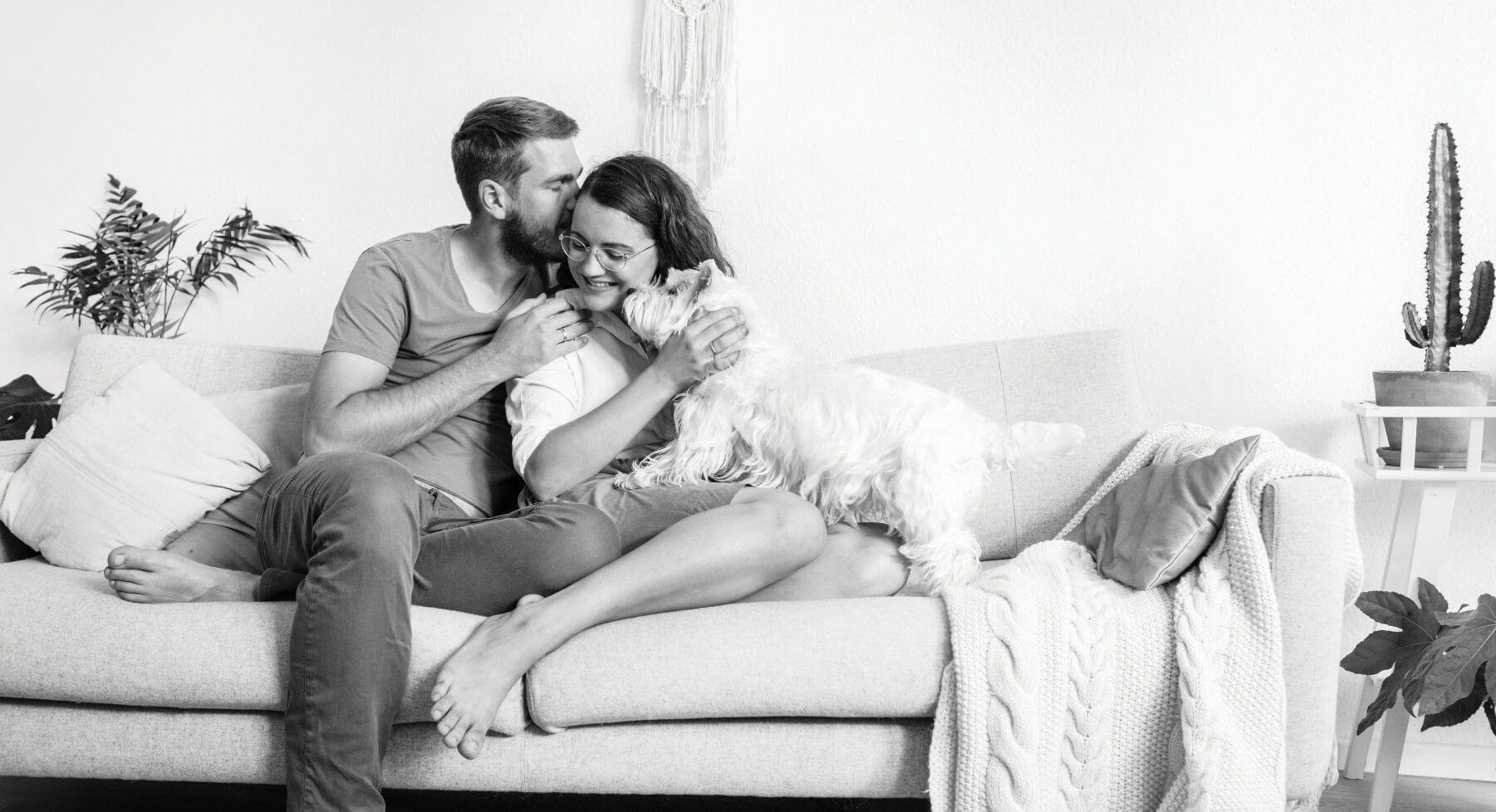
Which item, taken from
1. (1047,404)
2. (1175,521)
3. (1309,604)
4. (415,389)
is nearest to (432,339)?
(415,389)

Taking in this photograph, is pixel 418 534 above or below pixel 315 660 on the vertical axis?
above

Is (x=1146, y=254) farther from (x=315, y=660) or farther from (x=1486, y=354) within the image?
(x=315, y=660)

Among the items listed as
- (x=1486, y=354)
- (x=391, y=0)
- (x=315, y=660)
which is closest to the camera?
(x=315, y=660)

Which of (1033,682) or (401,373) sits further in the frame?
(401,373)

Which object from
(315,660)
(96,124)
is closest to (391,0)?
(96,124)

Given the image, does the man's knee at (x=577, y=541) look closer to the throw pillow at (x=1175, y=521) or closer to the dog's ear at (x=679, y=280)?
the dog's ear at (x=679, y=280)

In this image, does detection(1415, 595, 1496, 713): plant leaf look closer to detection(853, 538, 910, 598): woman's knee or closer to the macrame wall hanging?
detection(853, 538, 910, 598): woman's knee

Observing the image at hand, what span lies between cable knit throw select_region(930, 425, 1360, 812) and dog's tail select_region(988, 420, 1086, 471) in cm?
24

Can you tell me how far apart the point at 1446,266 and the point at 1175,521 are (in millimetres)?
929

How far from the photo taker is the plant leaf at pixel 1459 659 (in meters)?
1.57

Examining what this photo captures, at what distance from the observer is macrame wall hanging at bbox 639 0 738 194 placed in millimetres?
2477

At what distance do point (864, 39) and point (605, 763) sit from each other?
68.0 inches

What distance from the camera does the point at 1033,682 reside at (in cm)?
144

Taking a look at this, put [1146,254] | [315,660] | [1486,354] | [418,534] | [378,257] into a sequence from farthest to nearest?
[1146,254] → [1486,354] → [378,257] → [418,534] → [315,660]
